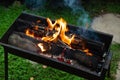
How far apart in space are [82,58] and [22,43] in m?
1.09

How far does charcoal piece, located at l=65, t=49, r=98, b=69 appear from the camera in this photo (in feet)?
13.8

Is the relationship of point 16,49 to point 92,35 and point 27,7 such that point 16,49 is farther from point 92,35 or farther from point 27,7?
point 27,7

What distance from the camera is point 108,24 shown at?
7.52 m

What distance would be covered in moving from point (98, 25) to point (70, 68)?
368 cm

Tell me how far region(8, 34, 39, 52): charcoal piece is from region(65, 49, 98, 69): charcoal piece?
567 millimetres

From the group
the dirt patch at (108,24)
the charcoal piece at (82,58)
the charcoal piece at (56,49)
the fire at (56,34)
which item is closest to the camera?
the charcoal piece at (82,58)

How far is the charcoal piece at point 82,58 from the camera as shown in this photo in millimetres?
4208

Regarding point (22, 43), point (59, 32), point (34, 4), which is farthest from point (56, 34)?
point (34, 4)

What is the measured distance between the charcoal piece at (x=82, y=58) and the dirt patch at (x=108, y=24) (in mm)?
2882

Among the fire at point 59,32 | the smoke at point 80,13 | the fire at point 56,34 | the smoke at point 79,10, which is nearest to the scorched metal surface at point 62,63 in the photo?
the fire at point 56,34

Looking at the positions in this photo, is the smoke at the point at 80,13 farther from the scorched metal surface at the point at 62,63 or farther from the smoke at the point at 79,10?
the scorched metal surface at the point at 62,63

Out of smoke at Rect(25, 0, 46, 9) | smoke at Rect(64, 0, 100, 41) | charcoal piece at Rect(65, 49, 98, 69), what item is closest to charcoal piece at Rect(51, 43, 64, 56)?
charcoal piece at Rect(65, 49, 98, 69)

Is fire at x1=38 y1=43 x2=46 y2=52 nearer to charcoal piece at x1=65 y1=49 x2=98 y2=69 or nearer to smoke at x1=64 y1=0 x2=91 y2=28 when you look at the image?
charcoal piece at x1=65 y1=49 x2=98 y2=69

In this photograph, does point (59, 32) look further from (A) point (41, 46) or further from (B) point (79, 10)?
(B) point (79, 10)
